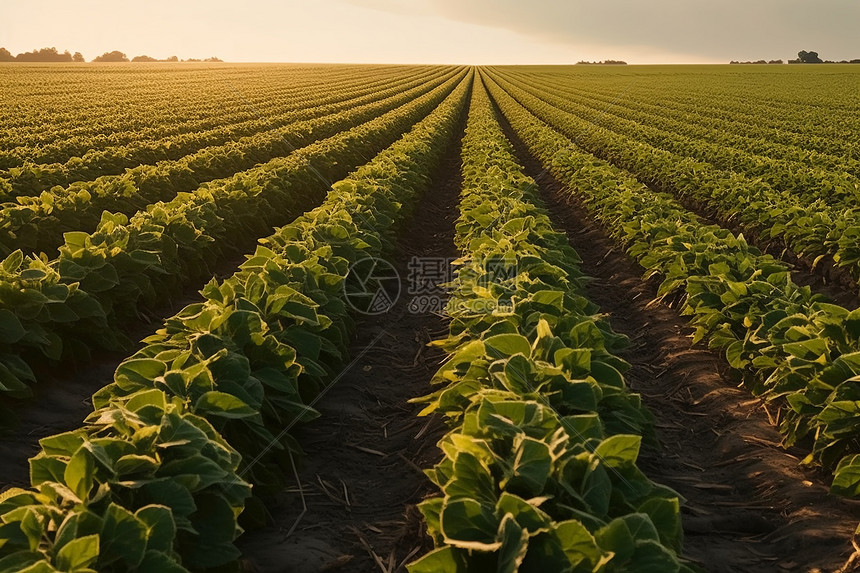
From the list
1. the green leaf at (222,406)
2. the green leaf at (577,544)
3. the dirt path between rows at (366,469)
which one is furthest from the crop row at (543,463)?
the green leaf at (222,406)

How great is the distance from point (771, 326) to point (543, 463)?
3.51 meters

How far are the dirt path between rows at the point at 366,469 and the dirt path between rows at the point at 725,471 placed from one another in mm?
1590

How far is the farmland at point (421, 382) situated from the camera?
243 cm

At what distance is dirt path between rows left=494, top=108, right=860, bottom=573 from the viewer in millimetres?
3615

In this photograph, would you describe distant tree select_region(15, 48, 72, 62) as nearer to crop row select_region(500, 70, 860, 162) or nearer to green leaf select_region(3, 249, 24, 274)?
crop row select_region(500, 70, 860, 162)

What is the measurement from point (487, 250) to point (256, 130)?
17741 mm

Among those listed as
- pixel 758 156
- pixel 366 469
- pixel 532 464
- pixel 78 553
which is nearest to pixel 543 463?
pixel 532 464

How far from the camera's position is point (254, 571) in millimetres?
3189

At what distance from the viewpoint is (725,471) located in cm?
447

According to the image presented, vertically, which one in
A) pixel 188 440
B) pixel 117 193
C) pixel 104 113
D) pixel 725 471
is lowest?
pixel 725 471

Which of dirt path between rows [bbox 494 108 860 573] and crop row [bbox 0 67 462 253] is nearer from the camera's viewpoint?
dirt path between rows [bbox 494 108 860 573]

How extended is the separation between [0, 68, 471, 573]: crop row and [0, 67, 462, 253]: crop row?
169 inches

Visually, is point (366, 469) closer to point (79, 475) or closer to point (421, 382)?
point (421, 382)

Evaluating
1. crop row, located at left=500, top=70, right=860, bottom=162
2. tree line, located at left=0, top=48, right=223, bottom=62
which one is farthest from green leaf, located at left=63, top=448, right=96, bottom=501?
tree line, located at left=0, top=48, right=223, bottom=62
